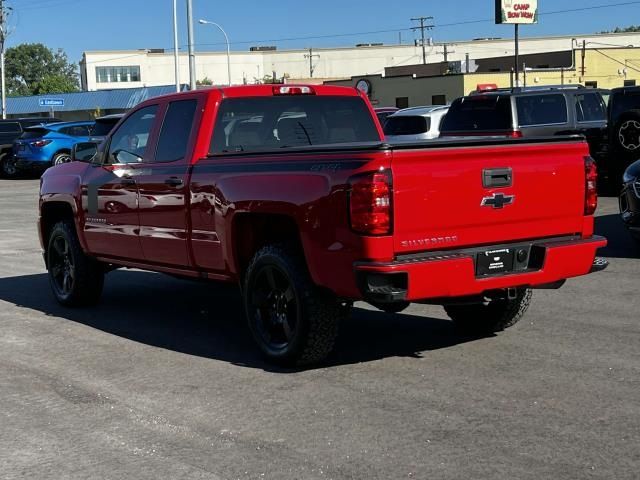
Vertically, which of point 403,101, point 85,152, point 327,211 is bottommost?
point 327,211

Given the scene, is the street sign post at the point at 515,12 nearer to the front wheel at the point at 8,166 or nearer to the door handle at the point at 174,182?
the front wheel at the point at 8,166

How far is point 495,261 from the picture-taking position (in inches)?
239

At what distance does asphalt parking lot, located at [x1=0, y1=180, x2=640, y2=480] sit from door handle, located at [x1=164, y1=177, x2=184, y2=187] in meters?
1.22

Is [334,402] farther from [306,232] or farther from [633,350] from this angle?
[633,350]

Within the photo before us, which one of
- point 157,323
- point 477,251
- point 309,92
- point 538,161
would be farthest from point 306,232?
point 157,323

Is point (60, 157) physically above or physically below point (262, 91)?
below

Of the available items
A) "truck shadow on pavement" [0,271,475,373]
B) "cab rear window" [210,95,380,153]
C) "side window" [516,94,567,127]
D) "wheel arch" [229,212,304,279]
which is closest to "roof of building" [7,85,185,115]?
"side window" [516,94,567,127]

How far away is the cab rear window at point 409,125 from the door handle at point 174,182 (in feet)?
42.0

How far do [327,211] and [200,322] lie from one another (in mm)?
2773

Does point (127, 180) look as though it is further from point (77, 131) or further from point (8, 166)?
point (8, 166)

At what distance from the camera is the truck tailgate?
571 cm

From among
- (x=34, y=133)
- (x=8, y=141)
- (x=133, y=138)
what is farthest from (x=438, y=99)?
(x=133, y=138)

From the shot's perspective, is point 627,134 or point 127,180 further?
point 627,134

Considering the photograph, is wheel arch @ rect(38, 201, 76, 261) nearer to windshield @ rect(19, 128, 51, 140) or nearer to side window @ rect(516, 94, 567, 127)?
side window @ rect(516, 94, 567, 127)
